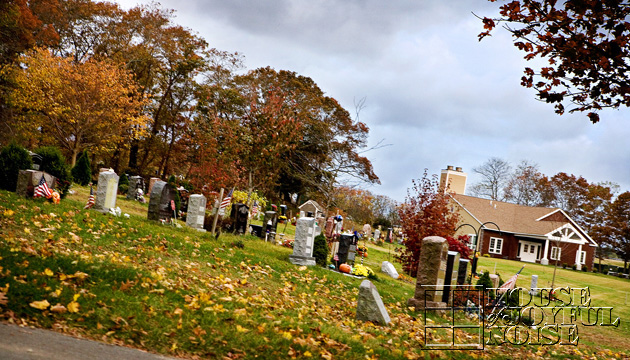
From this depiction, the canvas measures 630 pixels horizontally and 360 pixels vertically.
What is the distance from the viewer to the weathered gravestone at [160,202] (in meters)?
14.6

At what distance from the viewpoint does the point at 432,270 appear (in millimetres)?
11555

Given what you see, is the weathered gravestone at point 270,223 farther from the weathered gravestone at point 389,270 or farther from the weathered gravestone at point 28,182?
the weathered gravestone at point 28,182

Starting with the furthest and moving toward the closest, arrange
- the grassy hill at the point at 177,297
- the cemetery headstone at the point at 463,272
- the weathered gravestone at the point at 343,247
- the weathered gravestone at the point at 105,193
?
1. the weathered gravestone at the point at 343,247
2. the cemetery headstone at the point at 463,272
3. the weathered gravestone at the point at 105,193
4. the grassy hill at the point at 177,297

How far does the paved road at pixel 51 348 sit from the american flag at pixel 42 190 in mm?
8586

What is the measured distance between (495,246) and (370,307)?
139 feet

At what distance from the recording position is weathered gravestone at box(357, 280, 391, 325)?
8.63 meters

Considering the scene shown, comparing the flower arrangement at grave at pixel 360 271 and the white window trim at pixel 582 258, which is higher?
the white window trim at pixel 582 258

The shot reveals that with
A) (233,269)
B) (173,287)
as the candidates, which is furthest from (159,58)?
(173,287)

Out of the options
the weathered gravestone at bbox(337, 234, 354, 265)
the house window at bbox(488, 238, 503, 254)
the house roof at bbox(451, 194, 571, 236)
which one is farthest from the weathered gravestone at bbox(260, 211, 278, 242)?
the house window at bbox(488, 238, 503, 254)

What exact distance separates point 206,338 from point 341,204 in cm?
3285

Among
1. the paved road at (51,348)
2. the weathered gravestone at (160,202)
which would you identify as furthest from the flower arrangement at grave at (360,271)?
the paved road at (51,348)

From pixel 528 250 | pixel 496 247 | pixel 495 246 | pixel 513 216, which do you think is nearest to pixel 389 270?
pixel 495 246

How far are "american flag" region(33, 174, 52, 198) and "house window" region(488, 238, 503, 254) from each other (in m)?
42.7

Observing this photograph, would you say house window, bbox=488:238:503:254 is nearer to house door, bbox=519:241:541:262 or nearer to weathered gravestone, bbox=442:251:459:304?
house door, bbox=519:241:541:262
